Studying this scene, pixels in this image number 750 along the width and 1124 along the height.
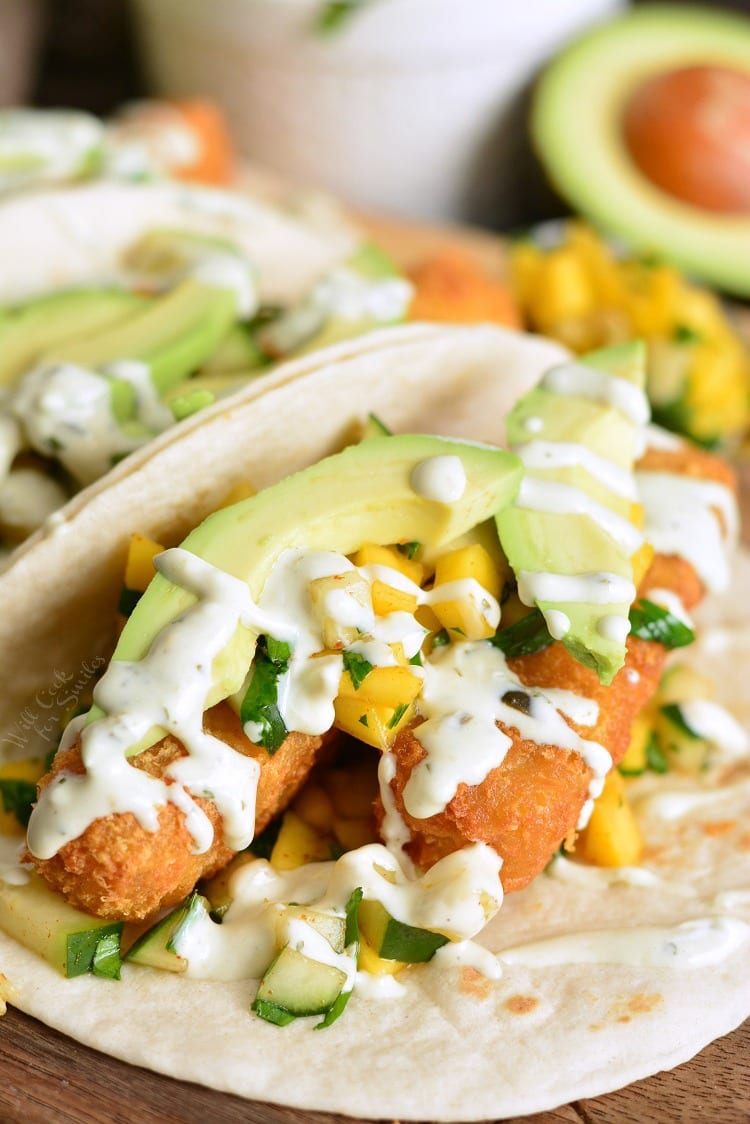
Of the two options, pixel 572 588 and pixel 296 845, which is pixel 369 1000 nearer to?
pixel 296 845

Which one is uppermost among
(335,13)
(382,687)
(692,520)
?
(335,13)

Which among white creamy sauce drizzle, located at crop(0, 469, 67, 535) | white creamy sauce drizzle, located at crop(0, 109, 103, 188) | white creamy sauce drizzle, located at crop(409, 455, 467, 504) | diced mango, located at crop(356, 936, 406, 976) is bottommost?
diced mango, located at crop(356, 936, 406, 976)

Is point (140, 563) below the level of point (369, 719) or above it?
above

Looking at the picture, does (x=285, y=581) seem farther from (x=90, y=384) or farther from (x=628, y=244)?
(x=628, y=244)

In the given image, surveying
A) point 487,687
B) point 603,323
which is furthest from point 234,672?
point 603,323

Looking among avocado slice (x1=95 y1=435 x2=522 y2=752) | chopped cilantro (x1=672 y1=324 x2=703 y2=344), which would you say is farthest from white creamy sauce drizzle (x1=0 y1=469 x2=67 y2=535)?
chopped cilantro (x1=672 y1=324 x2=703 y2=344)

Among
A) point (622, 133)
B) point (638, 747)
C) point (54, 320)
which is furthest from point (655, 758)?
point (622, 133)

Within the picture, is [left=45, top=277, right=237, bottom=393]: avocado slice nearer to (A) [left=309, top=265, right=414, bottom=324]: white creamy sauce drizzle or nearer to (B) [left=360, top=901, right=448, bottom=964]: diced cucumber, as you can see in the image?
(A) [left=309, top=265, right=414, bottom=324]: white creamy sauce drizzle
